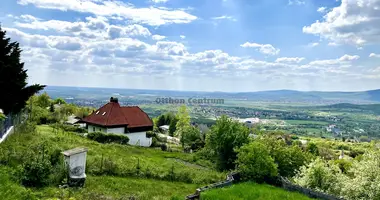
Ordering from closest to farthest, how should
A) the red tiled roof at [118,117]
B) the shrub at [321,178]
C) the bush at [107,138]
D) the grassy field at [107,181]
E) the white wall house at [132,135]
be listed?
the grassy field at [107,181]
the shrub at [321,178]
the bush at [107,138]
the white wall house at [132,135]
the red tiled roof at [118,117]

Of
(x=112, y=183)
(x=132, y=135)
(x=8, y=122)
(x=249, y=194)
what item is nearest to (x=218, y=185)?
(x=249, y=194)

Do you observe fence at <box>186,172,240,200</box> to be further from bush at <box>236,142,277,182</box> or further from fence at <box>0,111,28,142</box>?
fence at <box>0,111,28,142</box>

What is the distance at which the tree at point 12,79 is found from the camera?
1705 centimetres

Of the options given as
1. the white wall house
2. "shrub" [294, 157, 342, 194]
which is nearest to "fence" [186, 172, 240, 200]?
"shrub" [294, 157, 342, 194]

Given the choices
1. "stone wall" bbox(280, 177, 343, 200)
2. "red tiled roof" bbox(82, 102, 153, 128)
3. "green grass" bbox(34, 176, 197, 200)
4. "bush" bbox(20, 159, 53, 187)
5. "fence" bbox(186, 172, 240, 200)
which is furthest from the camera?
"red tiled roof" bbox(82, 102, 153, 128)

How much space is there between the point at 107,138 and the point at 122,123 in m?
4.40

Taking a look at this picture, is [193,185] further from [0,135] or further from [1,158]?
[0,135]

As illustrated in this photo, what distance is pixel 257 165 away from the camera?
18.4 meters

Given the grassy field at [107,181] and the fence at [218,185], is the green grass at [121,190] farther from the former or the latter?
the fence at [218,185]

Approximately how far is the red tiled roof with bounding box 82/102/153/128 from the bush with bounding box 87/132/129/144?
8.44ft

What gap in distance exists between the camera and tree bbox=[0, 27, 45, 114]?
55.9ft

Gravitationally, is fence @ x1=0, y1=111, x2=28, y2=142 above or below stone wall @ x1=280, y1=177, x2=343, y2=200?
above

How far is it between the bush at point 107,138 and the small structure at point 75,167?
18516 mm

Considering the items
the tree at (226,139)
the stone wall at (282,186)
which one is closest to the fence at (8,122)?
the stone wall at (282,186)
